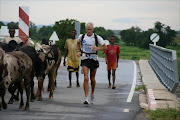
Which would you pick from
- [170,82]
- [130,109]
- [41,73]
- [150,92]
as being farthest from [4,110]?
[170,82]

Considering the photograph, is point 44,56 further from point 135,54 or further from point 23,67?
point 135,54

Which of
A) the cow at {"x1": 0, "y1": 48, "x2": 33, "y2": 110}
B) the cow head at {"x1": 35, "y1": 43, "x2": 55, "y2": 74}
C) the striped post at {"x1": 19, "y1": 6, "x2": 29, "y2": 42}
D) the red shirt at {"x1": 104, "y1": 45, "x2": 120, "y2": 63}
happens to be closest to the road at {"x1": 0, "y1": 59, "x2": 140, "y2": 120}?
the cow at {"x1": 0, "y1": 48, "x2": 33, "y2": 110}

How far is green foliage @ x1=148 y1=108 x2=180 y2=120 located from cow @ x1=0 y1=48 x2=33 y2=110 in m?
2.89

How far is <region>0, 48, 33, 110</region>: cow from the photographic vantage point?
9914mm

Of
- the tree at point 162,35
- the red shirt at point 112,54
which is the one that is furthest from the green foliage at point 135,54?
the red shirt at point 112,54

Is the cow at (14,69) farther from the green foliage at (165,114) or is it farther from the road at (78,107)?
the green foliage at (165,114)

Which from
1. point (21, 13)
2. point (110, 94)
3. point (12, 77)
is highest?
point (21, 13)

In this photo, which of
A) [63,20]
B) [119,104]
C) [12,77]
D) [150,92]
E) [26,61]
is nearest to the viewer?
[12,77]

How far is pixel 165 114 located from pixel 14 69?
3409 mm

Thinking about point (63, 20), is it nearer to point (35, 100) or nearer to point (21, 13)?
point (21, 13)

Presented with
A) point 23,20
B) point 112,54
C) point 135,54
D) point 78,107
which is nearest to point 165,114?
point 78,107

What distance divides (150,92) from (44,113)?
14.1 ft

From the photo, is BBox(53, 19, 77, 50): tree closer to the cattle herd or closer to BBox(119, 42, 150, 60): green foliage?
BBox(119, 42, 150, 60): green foliage

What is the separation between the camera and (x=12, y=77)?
10.3 meters
